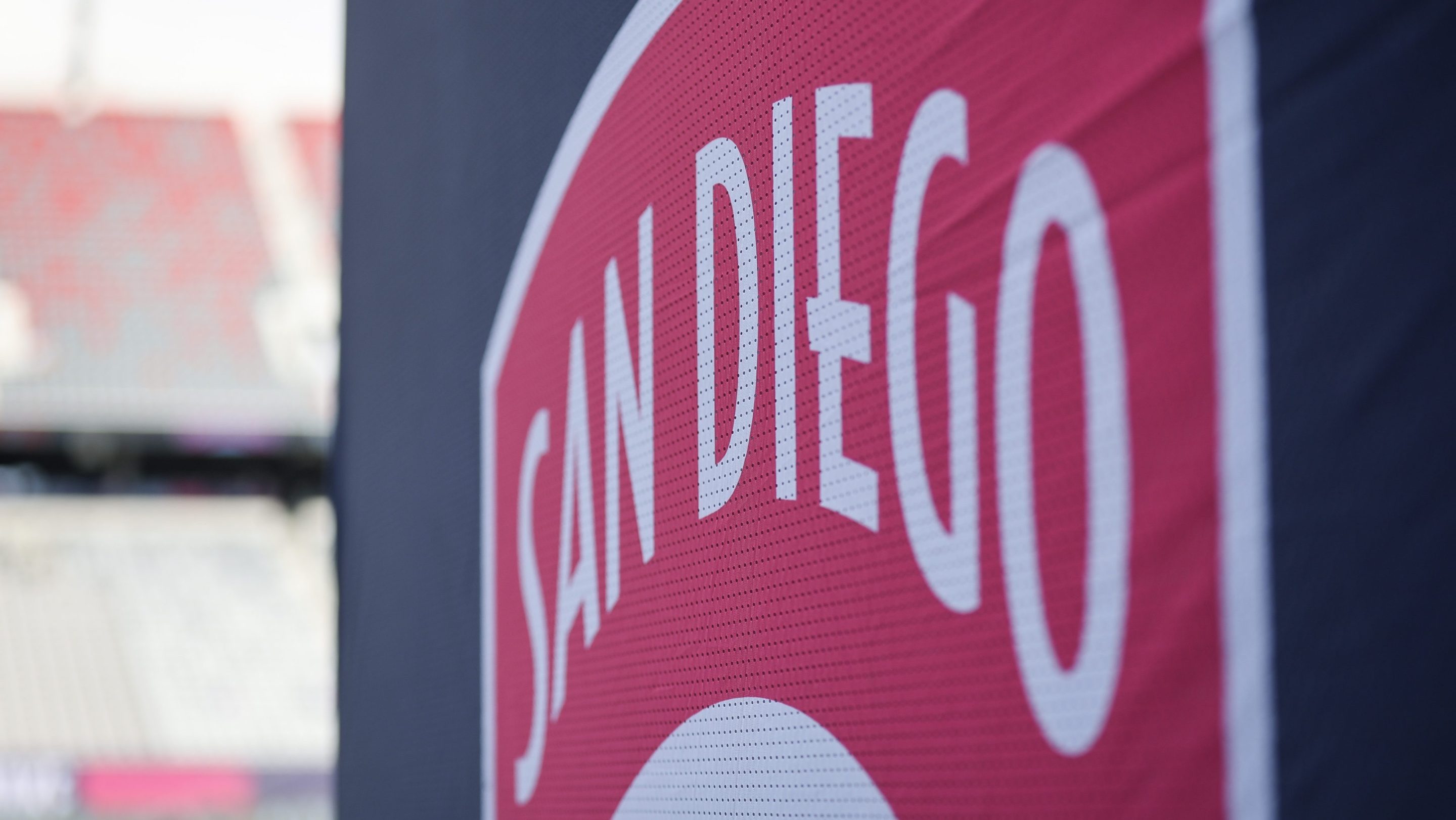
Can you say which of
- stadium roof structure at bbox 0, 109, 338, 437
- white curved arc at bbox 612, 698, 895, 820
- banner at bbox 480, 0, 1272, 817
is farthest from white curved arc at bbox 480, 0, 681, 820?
stadium roof structure at bbox 0, 109, 338, 437

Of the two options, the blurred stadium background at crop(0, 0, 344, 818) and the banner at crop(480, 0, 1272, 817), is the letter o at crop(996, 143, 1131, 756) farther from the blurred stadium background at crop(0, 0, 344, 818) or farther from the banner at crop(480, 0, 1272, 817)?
the blurred stadium background at crop(0, 0, 344, 818)

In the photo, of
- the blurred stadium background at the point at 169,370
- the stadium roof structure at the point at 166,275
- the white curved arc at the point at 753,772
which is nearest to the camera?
the white curved arc at the point at 753,772

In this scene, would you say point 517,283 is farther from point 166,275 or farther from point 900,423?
point 166,275

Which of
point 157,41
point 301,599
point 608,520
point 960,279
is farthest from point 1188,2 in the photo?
point 157,41

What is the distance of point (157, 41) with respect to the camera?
838cm

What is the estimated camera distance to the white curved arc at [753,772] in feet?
2.27

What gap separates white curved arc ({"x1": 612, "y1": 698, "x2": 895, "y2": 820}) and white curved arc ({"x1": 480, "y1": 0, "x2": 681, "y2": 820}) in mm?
267

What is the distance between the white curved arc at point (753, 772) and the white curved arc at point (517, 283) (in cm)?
27

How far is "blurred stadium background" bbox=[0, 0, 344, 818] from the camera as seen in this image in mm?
7238

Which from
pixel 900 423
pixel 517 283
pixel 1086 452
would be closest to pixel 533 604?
pixel 517 283

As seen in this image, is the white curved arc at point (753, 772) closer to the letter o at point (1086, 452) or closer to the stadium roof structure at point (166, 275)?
the letter o at point (1086, 452)

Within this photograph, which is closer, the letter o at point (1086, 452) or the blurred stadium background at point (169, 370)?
the letter o at point (1086, 452)

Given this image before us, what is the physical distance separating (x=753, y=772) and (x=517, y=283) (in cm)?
47


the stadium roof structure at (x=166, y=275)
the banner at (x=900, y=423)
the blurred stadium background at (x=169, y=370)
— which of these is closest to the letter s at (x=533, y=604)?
the banner at (x=900, y=423)
